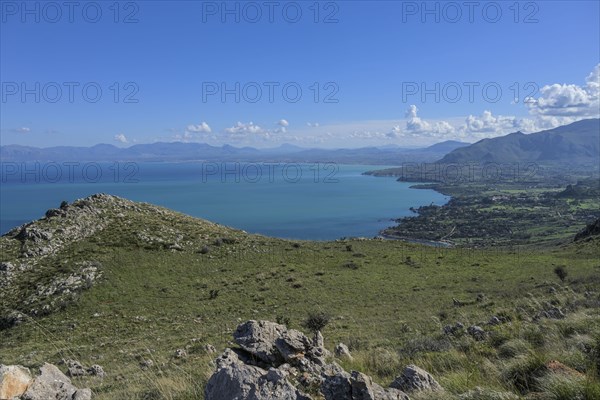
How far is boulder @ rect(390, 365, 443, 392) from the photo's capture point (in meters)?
5.02

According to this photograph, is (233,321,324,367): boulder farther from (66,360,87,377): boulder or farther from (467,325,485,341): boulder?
(66,360,87,377): boulder

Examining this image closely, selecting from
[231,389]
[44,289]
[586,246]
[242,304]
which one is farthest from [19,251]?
[586,246]

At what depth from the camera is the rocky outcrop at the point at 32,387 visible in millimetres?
4734

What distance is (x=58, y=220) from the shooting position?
102ft

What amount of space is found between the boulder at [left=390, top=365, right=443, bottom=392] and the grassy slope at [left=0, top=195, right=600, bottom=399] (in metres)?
0.27

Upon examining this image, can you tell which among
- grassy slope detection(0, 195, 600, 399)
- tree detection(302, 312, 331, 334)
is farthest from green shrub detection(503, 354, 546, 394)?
tree detection(302, 312, 331, 334)

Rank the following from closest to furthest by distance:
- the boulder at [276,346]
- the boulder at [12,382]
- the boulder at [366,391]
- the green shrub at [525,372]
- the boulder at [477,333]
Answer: the boulder at [366,391], the boulder at [12,382], the green shrub at [525,372], the boulder at [276,346], the boulder at [477,333]

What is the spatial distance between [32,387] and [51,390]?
25 centimetres

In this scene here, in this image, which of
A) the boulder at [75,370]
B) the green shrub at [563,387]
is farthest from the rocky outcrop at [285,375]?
the boulder at [75,370]

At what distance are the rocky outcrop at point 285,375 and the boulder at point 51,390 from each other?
73.7 inches

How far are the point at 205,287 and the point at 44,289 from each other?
9.24m

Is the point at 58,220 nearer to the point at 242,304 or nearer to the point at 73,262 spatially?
the point at 73,262

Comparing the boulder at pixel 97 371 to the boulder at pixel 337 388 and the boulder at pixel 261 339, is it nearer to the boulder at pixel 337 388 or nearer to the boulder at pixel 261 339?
the boulder at pixel 261 339

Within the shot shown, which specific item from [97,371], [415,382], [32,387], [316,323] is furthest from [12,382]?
[316,323]
